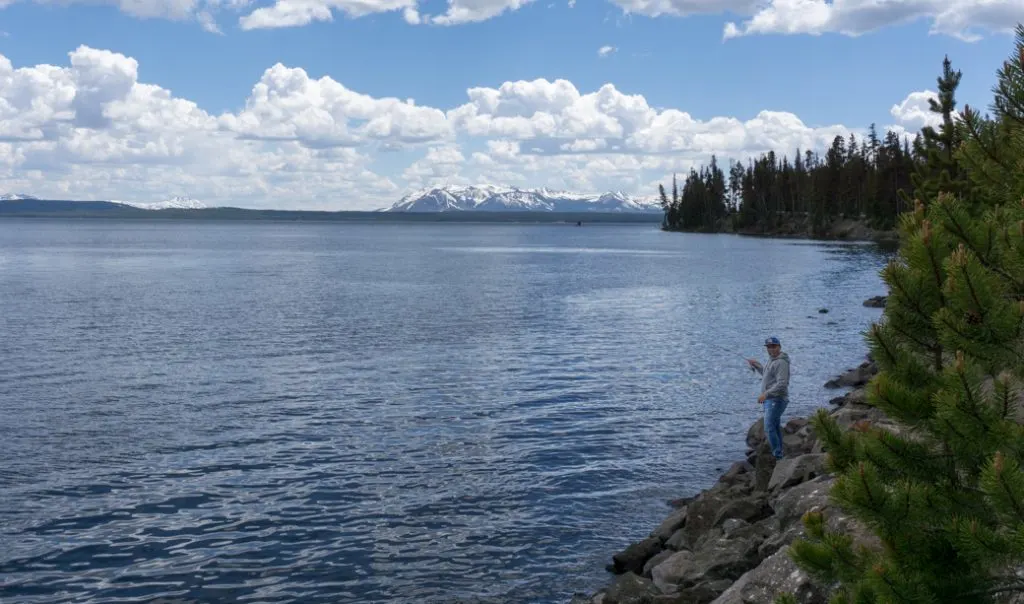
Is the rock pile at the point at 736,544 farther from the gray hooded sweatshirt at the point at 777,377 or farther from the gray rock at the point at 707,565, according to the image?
the gray hooded sweatshirt at the point at 777,377

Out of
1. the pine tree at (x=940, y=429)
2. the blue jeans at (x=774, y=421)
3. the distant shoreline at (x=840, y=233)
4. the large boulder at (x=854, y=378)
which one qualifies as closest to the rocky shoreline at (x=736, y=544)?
the blue jeans at (x=774, y=421)

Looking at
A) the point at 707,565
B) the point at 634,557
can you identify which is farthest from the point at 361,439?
the point at 707,565

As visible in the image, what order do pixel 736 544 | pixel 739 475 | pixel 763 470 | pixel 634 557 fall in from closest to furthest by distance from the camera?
pixel 736 544
pixel 634 557
pixel 763 470
pixel 739 475

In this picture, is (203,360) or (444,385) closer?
(444,385)

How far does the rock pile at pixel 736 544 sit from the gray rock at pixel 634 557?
17mm

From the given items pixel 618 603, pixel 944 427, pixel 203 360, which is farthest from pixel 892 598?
pixel 203 360

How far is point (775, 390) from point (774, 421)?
0.85 metres

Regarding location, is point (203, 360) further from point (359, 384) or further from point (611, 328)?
point (611, 328)

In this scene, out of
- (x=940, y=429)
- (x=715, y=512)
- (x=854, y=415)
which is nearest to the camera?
(x=940, y=429)

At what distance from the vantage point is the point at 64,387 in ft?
103

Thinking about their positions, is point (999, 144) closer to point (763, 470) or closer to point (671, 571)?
point (671, 571)

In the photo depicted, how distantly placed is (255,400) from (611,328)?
2407cm

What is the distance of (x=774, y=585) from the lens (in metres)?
12.0

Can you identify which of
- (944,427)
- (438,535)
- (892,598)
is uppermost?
(944,427)
